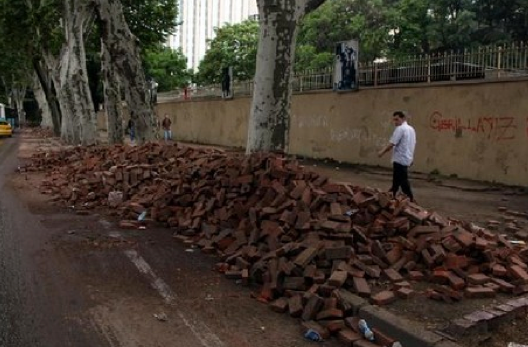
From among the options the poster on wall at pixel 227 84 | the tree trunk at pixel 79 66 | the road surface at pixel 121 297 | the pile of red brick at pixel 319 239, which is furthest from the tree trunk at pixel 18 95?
the road surface at pixel 121 297

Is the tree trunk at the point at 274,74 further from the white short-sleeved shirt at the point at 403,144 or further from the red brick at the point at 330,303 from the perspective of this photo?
the red brick at the point at 330,303

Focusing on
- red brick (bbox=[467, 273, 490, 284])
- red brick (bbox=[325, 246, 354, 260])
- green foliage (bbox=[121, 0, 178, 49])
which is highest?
green foliage (bbox=[121, 0, 178, 49])

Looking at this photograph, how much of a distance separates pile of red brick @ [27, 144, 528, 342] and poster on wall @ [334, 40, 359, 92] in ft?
28.5

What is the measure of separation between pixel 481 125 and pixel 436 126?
1.43 m

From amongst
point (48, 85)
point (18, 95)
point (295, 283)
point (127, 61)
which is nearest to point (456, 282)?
point (295, 283)

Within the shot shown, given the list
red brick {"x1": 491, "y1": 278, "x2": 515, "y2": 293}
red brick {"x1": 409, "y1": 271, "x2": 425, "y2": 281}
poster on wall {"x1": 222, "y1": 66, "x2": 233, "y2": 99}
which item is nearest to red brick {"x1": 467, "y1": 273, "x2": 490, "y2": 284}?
red brick {"x1": 491, "y1": 278, "x2": 515, "y2": 293}

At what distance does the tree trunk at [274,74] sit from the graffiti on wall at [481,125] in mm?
5633

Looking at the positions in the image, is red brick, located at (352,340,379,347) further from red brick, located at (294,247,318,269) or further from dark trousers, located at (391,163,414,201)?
dark trousers, located at (391,163,414,201)

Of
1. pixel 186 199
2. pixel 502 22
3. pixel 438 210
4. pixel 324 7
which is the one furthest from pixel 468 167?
pixel 324 7

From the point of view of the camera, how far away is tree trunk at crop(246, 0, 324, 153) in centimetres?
941

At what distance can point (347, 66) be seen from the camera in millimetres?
17453

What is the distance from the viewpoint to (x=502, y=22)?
37406 millimetres

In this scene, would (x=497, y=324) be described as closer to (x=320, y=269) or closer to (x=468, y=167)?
(x=320, y=269)

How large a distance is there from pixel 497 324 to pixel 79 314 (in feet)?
11.2
